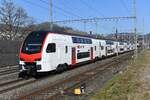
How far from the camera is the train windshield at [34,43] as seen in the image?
22.8 metres

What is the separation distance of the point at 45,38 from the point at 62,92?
26.5 ft

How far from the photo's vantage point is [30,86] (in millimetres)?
18609

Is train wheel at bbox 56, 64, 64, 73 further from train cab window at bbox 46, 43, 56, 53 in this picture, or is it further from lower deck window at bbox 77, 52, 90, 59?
lower deck window at bbox 77, 52, 90, 59

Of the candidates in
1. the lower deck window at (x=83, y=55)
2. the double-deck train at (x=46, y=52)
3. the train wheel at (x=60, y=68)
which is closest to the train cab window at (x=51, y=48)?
the double-deck train at (x=46, y=52)

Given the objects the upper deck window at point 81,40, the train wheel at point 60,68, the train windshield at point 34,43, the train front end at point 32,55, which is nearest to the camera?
the train front end at point 32,55

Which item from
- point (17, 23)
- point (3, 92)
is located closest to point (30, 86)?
point (3, 92)

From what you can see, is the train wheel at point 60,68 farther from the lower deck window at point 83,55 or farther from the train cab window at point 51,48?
the lower deck window at point 83,55

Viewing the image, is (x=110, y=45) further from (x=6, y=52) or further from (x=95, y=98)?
(x=95, y=98)

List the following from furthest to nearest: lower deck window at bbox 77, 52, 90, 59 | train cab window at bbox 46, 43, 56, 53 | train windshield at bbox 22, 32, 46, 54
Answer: lower deck window at bbox 77, 52, 90, 59 < train cab window at bbox 46, 43, 56, 53 < train windshield at bbox 22, 32, 46, 54

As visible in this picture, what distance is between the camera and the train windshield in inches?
897

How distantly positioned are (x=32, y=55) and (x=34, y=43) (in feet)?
3.02

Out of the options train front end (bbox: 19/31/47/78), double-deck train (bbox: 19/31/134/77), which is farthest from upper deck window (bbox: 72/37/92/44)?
train front end (bbox: 19/31/47/78)

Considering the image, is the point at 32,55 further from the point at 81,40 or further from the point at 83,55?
the point at 83,55

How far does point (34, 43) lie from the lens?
75.8ft
